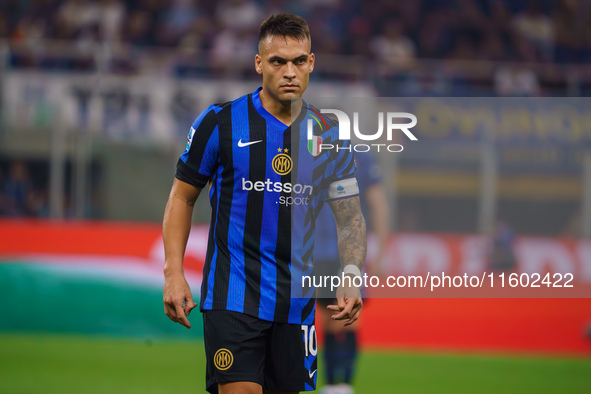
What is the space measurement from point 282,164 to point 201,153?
0.31m

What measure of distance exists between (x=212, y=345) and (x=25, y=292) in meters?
5.56

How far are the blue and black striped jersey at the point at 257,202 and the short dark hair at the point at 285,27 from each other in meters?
0.31

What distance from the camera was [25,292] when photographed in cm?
769

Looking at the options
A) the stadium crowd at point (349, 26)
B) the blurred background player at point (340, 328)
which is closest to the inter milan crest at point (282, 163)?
the blurred background player at point (340, 328)

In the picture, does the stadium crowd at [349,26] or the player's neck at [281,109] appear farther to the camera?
the stadium crowd at [349,26]

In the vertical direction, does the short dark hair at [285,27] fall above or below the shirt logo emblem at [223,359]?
above

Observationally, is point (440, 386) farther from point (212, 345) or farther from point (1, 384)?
point (212, 345)

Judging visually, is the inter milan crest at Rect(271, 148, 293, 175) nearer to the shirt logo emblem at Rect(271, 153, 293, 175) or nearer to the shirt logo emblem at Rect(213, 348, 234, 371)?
the shirt logo emblem at Rect(271, 153, 293, 175)

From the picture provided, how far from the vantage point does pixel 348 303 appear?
8.81 feet

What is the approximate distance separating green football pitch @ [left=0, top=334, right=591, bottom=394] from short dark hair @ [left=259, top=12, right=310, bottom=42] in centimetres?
369

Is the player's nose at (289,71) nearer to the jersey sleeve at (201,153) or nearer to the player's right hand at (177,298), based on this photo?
the jersey sleeve at (201,153)

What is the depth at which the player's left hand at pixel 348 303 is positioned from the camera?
2.68 m

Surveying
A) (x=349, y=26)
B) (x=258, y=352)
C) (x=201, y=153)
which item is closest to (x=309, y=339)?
(x=258, y=352)

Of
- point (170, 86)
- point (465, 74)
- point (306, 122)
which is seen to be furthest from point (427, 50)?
point (306, 122)
